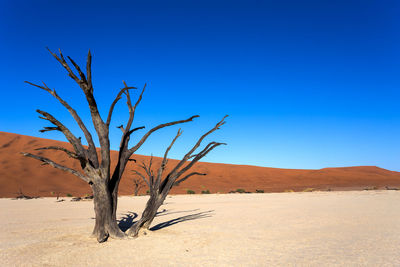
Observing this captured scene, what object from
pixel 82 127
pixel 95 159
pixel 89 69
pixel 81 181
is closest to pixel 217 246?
pixel 95 159

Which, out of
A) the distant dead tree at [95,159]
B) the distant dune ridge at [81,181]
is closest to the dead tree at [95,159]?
the distant dead tree at [95,159]

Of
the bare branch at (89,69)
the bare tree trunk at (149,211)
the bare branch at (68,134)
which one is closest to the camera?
the bare branch at (89,69)

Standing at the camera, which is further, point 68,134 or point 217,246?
point 68,134

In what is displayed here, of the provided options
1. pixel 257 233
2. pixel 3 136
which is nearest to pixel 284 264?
pixel 257 233

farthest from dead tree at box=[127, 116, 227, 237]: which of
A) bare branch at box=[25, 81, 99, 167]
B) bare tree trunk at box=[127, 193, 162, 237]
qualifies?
bare branch at box=[25, 81, 99, 167]

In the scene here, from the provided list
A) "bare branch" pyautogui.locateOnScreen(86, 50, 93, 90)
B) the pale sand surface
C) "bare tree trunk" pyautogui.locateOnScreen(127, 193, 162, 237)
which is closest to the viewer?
the pale sand surface

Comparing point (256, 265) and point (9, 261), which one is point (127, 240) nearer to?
point (9, 261)

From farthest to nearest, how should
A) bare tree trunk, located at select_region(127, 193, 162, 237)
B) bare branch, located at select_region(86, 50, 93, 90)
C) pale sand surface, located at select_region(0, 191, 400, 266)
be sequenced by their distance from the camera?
bare tree trunk, located at select_region(127, 193, 162, 237), bare branch, located at select_region(86, 50, 93, 90), pale sand surface, located at select_region(0, 191, 400, 266)

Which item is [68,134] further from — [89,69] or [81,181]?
[81,181]

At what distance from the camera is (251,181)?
4178 centimetres

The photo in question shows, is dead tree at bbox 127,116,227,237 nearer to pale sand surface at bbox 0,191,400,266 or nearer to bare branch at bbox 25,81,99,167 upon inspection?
pale sand surface at bbox 0,191,400,266

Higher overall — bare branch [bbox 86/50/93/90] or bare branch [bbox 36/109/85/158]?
bare branch [bbox 86/50/93/90]

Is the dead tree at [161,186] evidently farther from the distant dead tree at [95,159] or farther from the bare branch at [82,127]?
the bare branch at [82,127]

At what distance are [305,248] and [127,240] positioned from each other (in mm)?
3446
